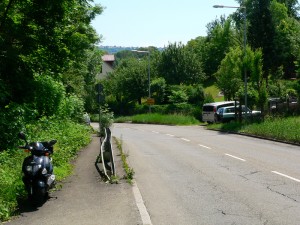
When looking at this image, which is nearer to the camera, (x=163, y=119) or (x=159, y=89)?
(x=163, y=119)

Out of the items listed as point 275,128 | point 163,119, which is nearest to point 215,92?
point 163,119

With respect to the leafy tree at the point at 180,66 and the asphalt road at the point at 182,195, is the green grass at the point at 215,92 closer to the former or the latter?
the leafy tree at the point at 180,66

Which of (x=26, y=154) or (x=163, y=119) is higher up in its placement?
(x=26, y=154)

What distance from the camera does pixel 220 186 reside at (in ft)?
35.1

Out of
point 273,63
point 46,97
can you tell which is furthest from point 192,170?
point 273,63

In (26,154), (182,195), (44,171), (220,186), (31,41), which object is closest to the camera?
(44,171)

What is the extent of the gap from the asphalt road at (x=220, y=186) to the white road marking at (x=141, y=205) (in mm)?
106

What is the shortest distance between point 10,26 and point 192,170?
6820 millimetres

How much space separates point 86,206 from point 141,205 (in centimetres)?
102

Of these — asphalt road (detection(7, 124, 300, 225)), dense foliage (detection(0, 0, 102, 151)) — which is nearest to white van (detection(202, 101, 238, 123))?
asphalt road (detection(7, 124, 300, 225))

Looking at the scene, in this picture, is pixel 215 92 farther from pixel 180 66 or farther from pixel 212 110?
pixel 212 110

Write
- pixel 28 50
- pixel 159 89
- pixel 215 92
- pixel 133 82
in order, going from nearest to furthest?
pixel 28 50 → pixel 159 89 → pixel 133 82 → pixel 215 92

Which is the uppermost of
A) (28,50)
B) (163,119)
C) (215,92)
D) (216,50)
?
(216,50)

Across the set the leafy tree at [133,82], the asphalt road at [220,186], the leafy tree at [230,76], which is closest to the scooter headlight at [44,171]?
the asphalt road at [220,186]
